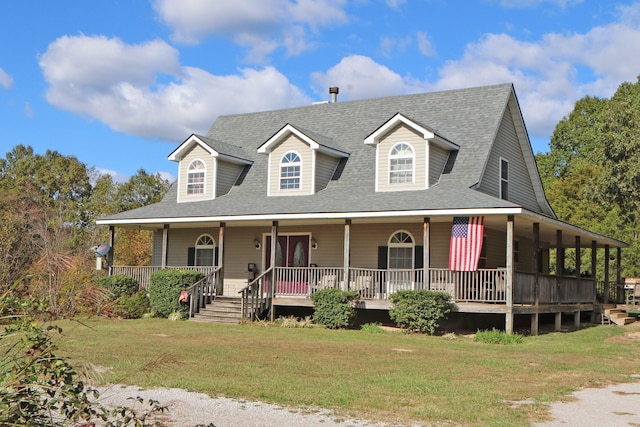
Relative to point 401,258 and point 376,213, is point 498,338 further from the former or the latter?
point 401,258

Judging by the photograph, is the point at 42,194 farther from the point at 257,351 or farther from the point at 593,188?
the point at 257,351

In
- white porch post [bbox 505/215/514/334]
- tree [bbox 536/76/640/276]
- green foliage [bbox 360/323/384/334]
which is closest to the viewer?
white porch post [bbox 505/215/514/334]

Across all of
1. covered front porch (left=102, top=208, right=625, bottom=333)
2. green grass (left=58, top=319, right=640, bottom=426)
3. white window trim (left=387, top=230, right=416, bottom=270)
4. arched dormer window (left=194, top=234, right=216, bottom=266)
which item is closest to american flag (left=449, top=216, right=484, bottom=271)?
covered front porch (left=102, top=208, right=625, bottom=333)

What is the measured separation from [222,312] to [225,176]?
6.75 meters

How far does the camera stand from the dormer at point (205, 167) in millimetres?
26891

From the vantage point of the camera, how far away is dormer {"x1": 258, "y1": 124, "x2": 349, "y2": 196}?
24.6 meters

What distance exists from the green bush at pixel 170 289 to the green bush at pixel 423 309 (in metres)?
7.46

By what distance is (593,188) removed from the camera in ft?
105

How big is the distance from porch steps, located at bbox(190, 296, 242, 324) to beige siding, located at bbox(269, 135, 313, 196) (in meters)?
4.48

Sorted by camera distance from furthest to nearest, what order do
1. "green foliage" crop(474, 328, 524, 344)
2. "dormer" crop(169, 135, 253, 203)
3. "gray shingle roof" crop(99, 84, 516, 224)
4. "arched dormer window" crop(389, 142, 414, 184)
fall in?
"dormer" crop(169, 135, 253, 203) < "arched dormer window" crop(389, 142, 414, 184) < "gray shingle roof" crop(99, 84, 516, 224) < "green foliage" crop(474, 328, 524, 344)

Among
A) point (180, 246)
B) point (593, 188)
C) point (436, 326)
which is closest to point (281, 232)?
point (180, 246)

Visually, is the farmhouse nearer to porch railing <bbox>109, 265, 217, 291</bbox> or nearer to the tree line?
porch railing <bbox>109, 265, 217, 291</bbox>

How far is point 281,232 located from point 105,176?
26075 millimetres

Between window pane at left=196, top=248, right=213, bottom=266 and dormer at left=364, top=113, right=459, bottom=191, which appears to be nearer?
dormer at left=364, top=113, right=459, bottom=191
